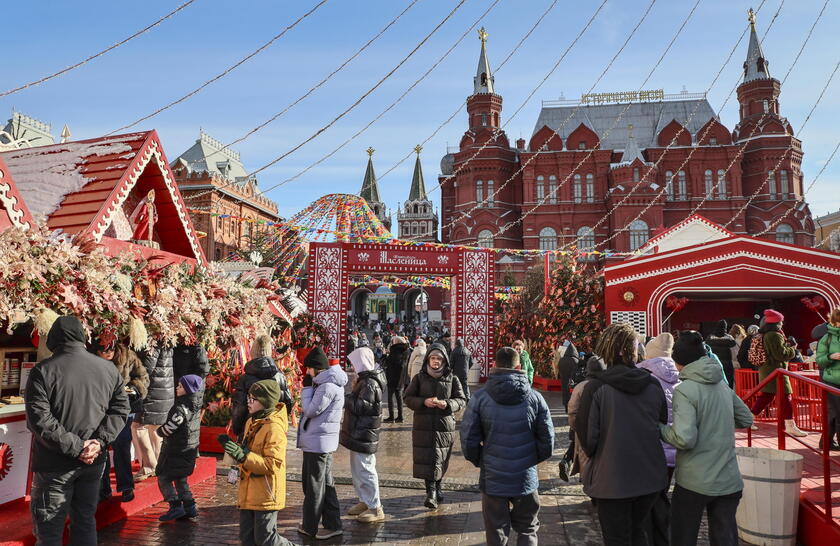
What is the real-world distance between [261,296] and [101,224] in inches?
107

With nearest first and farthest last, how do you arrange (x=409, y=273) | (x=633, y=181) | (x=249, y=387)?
(x=249, y=387) < (x=409, y=273) < (x=633, y=181)

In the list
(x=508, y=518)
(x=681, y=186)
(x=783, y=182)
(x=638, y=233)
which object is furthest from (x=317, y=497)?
(x=783, y=182)

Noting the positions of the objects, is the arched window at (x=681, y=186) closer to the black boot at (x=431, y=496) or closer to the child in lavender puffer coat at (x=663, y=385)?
the child in lavender puffer coat at (x=663, y=385)

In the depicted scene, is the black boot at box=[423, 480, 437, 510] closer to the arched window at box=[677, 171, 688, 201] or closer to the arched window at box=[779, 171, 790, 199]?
the arched window at box=[677, 171, 688, 201]

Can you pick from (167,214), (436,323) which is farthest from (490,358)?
(436,323)

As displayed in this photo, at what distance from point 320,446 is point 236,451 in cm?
117

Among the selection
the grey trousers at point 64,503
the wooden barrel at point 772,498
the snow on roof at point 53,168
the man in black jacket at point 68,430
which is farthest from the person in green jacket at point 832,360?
the snow on roof at point 53,168

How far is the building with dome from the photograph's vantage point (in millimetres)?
42750

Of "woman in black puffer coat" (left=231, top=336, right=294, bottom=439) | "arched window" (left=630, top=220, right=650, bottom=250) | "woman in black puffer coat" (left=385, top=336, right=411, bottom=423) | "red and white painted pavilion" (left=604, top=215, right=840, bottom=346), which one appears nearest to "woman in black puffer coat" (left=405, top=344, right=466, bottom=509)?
"woman in black puffer coat" (left=231, top=336, right=294, bottom=439)

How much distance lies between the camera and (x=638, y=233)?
43000 mm

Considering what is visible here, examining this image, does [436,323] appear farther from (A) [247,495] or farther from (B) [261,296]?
(A) [247,495]

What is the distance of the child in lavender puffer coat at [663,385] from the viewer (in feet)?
14.1

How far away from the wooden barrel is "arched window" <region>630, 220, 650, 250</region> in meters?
40.3

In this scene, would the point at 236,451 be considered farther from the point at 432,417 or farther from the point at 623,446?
the point at 623,446
